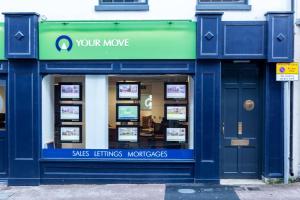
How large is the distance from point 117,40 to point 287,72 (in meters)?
3.66

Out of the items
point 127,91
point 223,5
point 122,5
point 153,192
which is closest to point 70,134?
point 127,91

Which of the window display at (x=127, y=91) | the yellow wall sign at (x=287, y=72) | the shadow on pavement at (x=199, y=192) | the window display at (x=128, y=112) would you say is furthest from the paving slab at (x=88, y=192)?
the yellow wall sign at (x=287, y=72)

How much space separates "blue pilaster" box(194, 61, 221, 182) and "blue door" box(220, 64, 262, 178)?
479 millimetres

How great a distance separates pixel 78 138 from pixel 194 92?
280 centimetres

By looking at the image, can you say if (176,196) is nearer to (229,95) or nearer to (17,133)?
(229,95)

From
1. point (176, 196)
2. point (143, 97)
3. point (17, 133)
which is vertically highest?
point (143, 97)

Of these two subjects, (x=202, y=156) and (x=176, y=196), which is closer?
(x=176, y=196)

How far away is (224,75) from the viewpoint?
973cm

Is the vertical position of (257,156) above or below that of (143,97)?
below

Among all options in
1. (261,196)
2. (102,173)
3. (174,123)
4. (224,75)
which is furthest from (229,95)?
(102,173)

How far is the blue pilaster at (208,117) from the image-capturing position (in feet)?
30.5

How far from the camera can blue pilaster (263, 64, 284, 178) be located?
9297 mm

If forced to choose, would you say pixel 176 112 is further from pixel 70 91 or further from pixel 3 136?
pixel 3 136

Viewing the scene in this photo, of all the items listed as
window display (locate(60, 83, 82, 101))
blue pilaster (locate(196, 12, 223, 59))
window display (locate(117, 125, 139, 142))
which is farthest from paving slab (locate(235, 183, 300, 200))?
window display (locate(60, 83, 82, 101))
